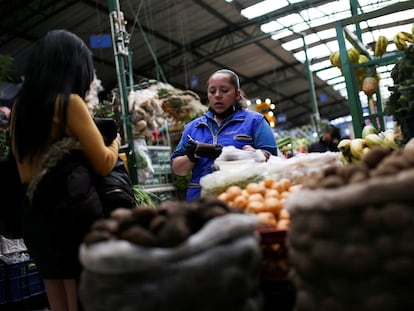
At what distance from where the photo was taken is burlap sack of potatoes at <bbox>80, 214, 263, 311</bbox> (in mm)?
1014

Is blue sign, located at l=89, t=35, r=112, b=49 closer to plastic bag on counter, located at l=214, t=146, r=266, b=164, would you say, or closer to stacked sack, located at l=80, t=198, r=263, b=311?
plastic bag on counter, located at l=214, t=146, r=266, b=164

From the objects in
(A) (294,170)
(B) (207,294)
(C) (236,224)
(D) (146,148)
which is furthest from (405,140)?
(D) (146,148)

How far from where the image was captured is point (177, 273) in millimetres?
1016

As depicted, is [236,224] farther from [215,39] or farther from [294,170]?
[215,39]

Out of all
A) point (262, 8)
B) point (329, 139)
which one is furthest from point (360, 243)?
point (262, 8)

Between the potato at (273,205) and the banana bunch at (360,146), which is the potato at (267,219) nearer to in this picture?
the potato at (273,205)

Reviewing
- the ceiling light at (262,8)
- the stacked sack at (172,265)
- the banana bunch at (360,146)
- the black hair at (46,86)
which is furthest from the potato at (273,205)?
the ceiling light at (262,8)

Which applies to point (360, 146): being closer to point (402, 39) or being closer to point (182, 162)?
point (182, 162)

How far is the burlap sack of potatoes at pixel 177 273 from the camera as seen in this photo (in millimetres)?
1014

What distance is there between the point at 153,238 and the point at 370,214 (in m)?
0.55

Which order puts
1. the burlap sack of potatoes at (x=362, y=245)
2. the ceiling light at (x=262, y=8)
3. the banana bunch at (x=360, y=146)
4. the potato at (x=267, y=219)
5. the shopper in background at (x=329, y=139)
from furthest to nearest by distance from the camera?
the ceiling light at (x=262, y=8) < the shopper in background at (x=329, y=139) < the banana bunch at (x=360, y=146) < the potato at (x=267, y=219) < the burlap sack of potatoes at (x=362, y=245)

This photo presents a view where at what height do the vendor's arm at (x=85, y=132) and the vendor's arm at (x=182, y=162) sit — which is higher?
the vendor's arm at (x=85, y=132)

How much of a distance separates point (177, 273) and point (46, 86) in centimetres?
111

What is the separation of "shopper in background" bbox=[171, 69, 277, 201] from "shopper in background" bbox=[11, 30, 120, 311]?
0.98 meters
